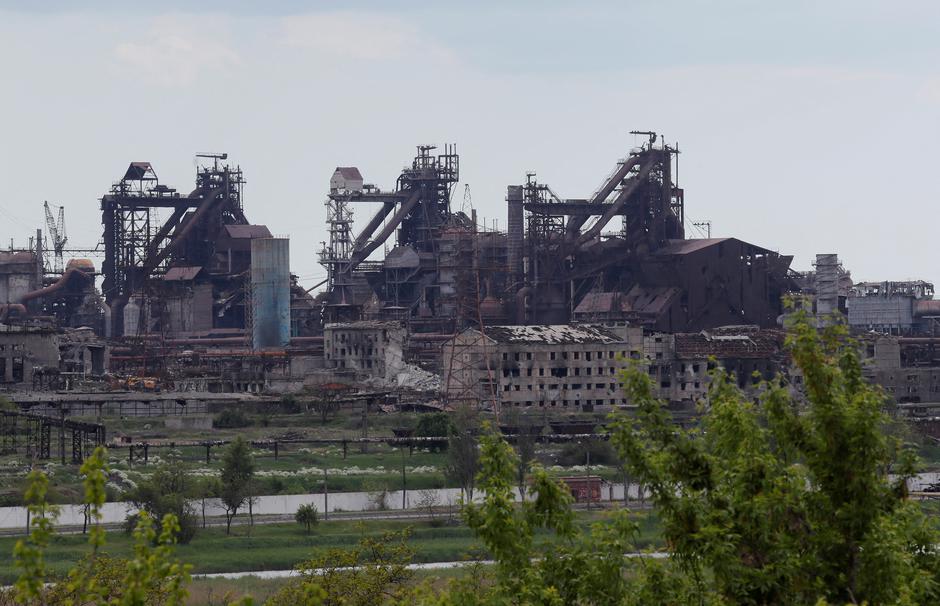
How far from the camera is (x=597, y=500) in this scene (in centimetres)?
5162

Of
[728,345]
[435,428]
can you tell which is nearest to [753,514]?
[435,428]

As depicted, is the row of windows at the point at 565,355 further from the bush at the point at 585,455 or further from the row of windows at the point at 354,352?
the bush at the point at 585,455

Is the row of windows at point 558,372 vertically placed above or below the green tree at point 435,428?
above

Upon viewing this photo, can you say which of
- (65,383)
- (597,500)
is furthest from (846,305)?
(597,500)

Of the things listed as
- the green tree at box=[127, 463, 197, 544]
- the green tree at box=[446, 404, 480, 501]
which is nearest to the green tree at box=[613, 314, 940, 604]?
the green tree at box=[127, 463, 197, 544]

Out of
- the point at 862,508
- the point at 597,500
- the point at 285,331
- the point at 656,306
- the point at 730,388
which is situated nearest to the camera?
the point at 862,508

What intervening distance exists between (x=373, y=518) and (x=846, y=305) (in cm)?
7391

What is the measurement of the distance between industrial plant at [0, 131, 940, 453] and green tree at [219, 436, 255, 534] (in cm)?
999

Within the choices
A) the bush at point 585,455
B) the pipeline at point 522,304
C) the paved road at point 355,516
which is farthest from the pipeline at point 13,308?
the paved road at point 355,516

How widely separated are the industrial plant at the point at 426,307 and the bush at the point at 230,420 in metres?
4.08

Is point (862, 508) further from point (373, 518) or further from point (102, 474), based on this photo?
point (373, 518)

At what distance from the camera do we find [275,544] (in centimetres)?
4391

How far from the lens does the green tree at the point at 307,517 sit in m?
46.3

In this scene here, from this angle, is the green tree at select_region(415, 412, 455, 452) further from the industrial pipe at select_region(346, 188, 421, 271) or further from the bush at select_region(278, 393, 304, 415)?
the industrial pipe at select_region(346, 188, 421, 271)
